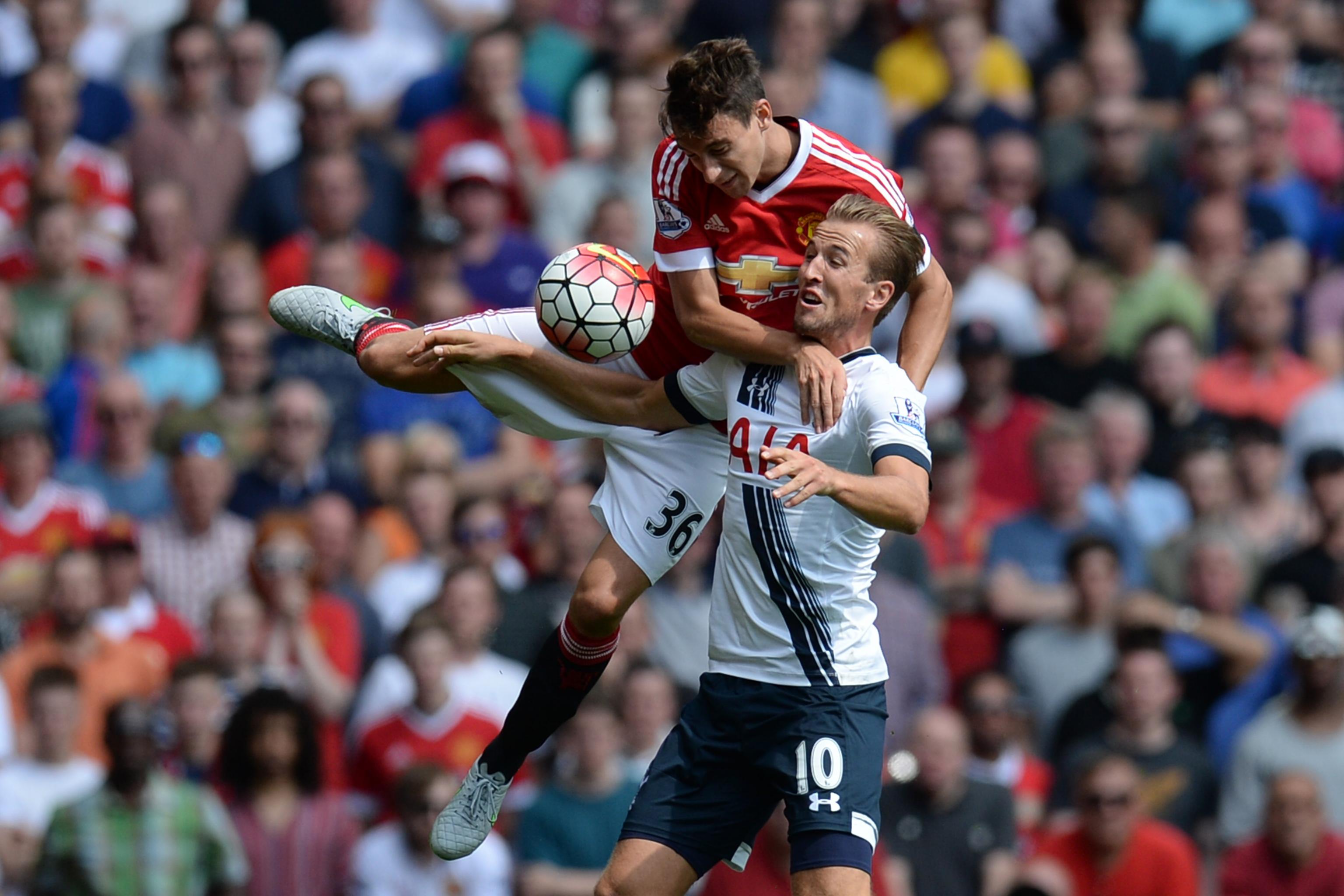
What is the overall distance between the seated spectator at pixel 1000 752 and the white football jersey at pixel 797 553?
3.76 meters

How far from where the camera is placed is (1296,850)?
10008mm

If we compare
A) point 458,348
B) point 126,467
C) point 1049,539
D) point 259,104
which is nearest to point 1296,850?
point 1049,539

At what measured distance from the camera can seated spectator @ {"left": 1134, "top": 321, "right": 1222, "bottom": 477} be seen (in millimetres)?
12273

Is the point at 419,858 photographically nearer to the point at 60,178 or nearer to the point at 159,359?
the point at 159,359

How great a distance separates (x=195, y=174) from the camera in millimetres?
13344

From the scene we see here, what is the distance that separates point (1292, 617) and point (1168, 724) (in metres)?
1.03

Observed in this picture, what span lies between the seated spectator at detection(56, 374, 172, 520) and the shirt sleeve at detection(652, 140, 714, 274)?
517 cm

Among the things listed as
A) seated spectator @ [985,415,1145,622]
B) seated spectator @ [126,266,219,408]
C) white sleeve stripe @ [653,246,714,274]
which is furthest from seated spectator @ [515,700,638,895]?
white sleeve stripe @ [653,246,714,274]

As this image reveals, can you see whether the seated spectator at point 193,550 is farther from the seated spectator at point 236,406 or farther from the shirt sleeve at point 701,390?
the shirt sleeve at point 701,390

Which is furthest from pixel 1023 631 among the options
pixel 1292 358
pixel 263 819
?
pixel 263 819

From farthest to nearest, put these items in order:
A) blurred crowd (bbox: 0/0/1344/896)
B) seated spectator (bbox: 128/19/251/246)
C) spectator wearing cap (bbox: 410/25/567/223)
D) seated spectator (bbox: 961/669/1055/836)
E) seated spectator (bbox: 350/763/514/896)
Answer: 1. spectator wearing cap (bbox: 410/25/567/223)
2. seated spectator (bbox: 128/19/251/246)
3. seated spectator (bbox: 961/669/1055/836)
4. blurred crowd (bbox: 0/0/1344/896)
5. seated spectator (bbox: 350/763/514/896)

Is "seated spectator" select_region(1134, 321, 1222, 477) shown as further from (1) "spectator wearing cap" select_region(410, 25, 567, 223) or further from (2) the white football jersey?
(2) the white football jersey

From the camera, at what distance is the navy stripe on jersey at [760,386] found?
686 cm

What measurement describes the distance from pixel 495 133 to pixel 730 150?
23.0ft
